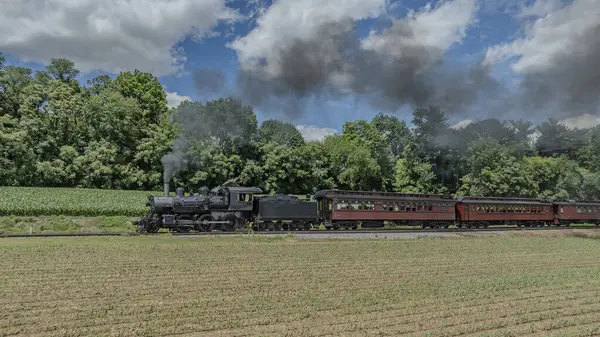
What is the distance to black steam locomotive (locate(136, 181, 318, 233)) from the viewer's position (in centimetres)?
2753

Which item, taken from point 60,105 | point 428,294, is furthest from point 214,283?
point 60,105

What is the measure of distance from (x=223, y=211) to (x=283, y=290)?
51.7ft

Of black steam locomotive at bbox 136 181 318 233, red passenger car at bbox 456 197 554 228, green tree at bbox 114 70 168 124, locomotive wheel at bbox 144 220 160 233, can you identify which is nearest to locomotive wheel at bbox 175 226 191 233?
black steam locomotive at bbox 136 181 318 233

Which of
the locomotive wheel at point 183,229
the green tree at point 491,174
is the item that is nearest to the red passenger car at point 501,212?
the green tree at point 491,174

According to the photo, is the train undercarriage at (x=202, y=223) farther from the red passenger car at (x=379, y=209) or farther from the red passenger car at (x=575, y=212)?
the red passenger car at (x=575, y=212)

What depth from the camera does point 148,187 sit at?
51.7m

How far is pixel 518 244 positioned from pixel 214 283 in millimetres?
21943

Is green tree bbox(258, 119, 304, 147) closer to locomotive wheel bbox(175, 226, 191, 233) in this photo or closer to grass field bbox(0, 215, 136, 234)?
grass field bbox(0, 215, 136, 234)

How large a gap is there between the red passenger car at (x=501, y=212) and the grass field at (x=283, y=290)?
54.4ft

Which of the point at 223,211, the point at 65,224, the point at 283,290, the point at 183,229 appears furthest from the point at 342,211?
the point at 65,224

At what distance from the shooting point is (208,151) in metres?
48.9

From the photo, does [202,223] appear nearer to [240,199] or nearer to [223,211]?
[223,211]

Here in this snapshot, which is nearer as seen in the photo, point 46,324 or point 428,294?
point 46,324

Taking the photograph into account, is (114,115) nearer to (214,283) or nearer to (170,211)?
(170,211)
